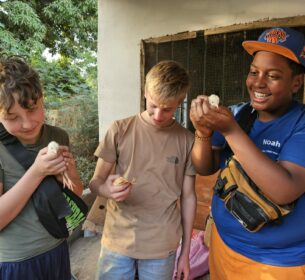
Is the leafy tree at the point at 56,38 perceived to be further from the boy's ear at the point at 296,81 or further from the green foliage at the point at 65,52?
the boy's ear at the point at 296,81

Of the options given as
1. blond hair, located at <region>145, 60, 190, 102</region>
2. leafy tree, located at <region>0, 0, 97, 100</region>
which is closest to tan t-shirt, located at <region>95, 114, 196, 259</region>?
blond hair, located at <region>145, 60, 190, 102</region>

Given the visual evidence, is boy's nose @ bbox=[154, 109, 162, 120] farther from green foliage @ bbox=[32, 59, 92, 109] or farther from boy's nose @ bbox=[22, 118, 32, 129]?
green foliage @ bbox=[32, 59, 92, 109]

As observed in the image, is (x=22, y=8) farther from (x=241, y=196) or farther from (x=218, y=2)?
(x=241, y=196)

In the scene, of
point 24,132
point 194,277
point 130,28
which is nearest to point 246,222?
point 24,132

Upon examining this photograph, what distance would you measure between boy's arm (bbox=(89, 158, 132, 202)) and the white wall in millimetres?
2499

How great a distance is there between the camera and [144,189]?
5.84 feet

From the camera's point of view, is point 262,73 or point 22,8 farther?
point 22,8

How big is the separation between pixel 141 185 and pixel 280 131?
30.2 inches

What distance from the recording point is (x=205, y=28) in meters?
3.79

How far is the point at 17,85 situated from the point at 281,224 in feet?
4.21

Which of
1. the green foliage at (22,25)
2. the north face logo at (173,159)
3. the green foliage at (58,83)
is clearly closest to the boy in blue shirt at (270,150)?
the north face logo at (173,159)

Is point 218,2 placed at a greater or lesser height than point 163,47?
greater

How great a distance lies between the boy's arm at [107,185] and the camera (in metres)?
1.61

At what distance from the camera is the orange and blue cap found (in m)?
1.42
